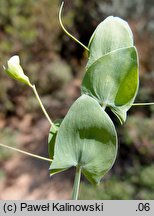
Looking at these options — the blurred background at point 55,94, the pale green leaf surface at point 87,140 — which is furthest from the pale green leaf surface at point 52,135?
the blurred background at point 55,94

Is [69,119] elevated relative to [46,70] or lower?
elevated

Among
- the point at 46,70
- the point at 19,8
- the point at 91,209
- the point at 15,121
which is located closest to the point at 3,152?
the point at 15,121

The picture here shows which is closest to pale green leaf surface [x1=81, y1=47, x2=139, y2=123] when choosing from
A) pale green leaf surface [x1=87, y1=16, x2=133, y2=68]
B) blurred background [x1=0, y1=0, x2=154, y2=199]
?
pale green leaf surface [x1=87, y1=16, x2=133, y2=68]

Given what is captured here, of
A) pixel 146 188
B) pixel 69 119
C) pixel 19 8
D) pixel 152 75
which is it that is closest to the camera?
pixel 69 119

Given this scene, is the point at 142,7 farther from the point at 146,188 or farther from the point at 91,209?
the point at 91,209

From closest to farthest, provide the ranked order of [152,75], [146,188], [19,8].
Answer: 1. [146,188]
2. [152,75]
3. [19,8]

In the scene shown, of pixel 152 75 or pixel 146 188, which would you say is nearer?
pixel 146 188

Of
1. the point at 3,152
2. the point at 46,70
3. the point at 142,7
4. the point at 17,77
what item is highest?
the point at 17,77

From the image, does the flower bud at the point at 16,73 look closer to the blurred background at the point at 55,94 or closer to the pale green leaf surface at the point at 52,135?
the pale green leaf surface at the point at 52,135
